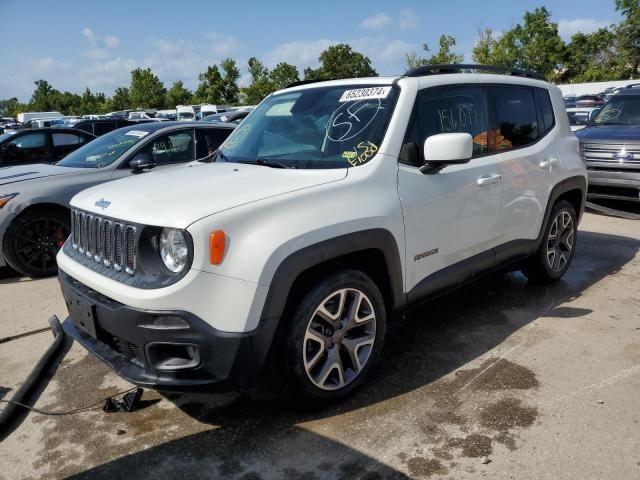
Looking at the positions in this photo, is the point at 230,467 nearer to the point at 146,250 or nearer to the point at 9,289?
the point at 146,250

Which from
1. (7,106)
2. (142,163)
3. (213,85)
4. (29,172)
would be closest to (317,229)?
(142,163)

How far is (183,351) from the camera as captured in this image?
106 inches

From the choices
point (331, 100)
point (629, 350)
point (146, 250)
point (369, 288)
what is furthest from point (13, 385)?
point (629, 350)

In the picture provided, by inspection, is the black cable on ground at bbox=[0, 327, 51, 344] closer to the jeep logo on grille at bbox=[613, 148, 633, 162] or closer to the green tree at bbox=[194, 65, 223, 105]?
the jeep logo on grille at bbox=[613, 148, 633, 162]

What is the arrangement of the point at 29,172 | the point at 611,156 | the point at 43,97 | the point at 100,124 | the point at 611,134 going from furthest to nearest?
the point at 43,97 → the point at 100,124 → the point at 611,134 → the point at 611,156 → the point at 29,172

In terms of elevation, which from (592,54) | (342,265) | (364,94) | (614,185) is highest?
(592,54)

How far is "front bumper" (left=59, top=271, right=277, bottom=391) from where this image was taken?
2.60 m

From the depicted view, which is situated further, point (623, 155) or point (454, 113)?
point (623, 155)

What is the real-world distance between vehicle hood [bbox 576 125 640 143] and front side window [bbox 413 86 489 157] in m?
4.90

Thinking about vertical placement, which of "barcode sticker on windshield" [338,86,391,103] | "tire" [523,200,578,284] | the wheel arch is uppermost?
"barcode sticker on windshield" [338,86,391,103]

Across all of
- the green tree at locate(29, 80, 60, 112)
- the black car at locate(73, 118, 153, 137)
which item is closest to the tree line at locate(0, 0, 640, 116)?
the green tree at locate(29, 80, 60, 112)

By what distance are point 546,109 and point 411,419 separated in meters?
3.10

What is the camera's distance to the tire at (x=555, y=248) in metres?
4.86

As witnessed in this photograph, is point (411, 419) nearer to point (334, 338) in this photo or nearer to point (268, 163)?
point (334, 338)
